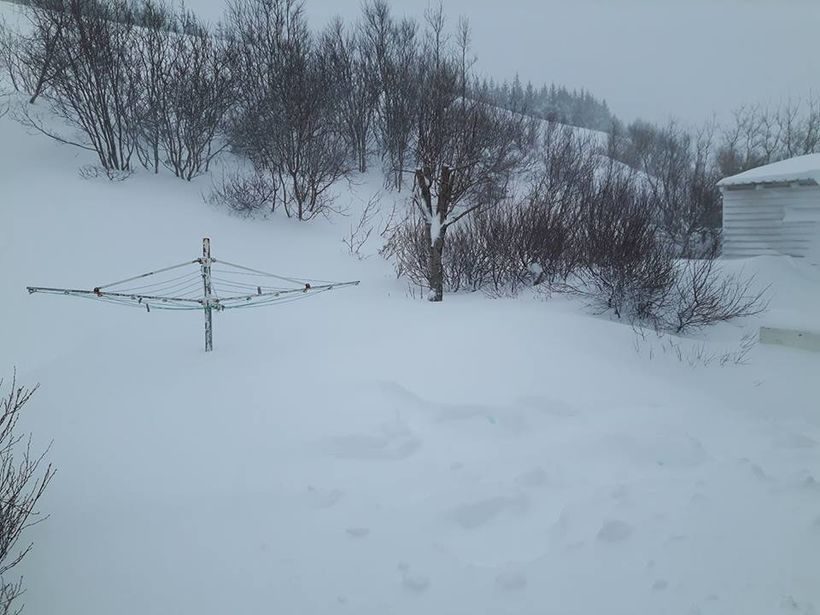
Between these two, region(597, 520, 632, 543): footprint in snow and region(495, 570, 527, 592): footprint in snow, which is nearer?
region(495, 570, 527, 592): footprint in snow

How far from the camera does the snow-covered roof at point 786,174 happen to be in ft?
39.8

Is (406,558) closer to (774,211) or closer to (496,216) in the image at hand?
(496,216)

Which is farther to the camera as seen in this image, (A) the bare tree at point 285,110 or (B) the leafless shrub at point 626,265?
(A) the bare tree at point 285,110

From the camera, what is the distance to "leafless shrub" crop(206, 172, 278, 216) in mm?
14750

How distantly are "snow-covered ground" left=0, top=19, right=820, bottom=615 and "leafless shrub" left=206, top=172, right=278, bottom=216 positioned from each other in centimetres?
689

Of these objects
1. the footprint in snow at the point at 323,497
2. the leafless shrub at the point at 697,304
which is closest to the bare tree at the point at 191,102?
the footprint in snow at the point at 323,497

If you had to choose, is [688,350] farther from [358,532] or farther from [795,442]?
[358,532]

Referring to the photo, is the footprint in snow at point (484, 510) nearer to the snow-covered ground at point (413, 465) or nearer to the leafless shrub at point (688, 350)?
the snow-covered ground at point (413, 465)

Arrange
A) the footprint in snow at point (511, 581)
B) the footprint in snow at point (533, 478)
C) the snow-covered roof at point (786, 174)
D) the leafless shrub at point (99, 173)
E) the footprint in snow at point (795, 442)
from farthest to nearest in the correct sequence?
the leafless shrub at point (99, 173) < the snow-covered roof at point (786, 174) < the footprint in snow at point (795, 442) < the footprint in snow at point (533, 478) < the footprint in snow at point (511, 581)

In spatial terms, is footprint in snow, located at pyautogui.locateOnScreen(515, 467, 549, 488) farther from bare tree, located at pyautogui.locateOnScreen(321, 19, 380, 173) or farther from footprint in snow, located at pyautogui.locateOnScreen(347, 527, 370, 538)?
A: bare tree, located at pyautogui.locateOnScreen(321, 19, 380, 173)

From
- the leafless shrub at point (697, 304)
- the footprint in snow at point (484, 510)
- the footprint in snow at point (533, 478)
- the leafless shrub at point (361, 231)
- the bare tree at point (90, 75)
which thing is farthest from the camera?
the leafless shrub at point (361, 231)

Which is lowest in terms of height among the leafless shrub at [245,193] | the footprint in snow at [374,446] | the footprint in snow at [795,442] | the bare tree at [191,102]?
the footprint in snow at [795,442]

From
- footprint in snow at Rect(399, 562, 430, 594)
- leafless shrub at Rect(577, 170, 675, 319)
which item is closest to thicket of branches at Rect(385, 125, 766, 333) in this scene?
leafless shrub at Rect(577, 170, 675, 319)

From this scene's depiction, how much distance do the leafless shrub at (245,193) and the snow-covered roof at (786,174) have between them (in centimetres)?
1433
